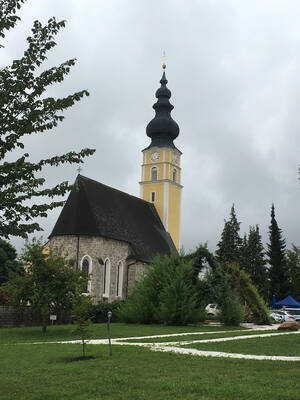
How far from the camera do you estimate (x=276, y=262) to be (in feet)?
213

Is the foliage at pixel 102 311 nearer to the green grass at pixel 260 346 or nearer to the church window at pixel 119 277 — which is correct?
the church window at pixel 119 277

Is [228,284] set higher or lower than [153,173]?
lower

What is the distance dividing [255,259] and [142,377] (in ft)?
186

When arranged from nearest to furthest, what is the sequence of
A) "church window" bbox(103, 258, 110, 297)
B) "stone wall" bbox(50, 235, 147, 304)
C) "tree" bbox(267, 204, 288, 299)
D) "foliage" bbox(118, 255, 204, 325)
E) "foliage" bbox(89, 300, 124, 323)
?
"foliage" bbox(118, 255, 204, 325), "foliage" bbox(89, 300, 124, 323), "stone wall" bbox(50, 235, 147, 304), "church window" bbox(103, 258, 110, 297), "tree" bbox(267, 204, 288, 299)

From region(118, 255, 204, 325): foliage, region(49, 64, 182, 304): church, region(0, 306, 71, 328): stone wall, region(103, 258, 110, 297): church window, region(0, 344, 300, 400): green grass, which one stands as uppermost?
region(49, 64, 182, 304): church

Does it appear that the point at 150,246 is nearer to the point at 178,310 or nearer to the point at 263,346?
the point at 178,310

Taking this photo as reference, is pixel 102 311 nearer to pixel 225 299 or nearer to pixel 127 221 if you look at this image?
pixel 225 299

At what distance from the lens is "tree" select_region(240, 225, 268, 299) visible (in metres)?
64.5

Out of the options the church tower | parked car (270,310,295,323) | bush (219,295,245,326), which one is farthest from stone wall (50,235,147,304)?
the church tower

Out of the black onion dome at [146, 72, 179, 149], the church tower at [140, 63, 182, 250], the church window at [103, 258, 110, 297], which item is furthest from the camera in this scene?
the black onion dome at [146, 72, 179, 149]

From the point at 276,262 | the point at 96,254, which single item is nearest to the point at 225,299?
the point at 96,254

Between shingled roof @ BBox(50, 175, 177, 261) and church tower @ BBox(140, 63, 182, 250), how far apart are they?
8.15 feet

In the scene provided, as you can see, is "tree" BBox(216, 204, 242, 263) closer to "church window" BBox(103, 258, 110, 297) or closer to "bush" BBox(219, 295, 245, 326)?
"church window" BBox(103, 258, 110, 297)

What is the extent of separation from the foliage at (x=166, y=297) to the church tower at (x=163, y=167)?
27822mm
